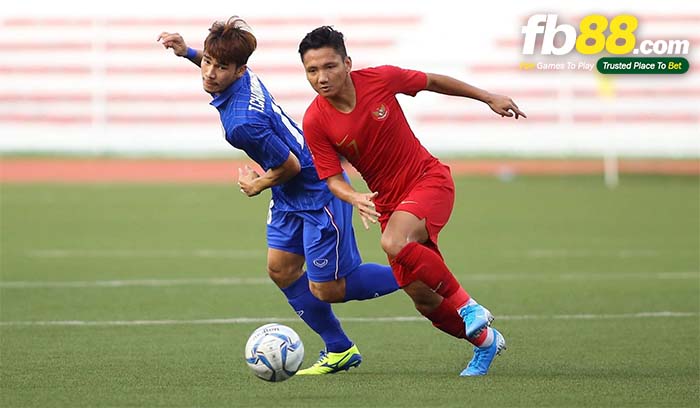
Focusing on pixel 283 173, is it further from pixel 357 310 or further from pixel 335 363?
pixel 357 310

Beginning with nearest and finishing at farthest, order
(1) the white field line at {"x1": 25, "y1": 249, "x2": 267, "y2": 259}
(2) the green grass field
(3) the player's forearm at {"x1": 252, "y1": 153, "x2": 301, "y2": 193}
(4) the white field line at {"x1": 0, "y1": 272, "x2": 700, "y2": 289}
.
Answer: (2) the green grass field, (3) the player's forearm at {"x1": 252, "y1": 153, "x2": 301, "y2": 193}, (4) the white field line at {"x1": 0, "y1": 272, "x2": 700, "y2": 289}, (1) the white field line at {"x1": 25, "y1": 249, "x2": 267, "y2": 259}

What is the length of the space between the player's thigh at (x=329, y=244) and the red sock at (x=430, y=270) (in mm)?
659

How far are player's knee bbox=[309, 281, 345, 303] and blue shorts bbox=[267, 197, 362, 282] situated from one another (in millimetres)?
35

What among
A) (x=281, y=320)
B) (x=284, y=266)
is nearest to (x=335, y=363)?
(x=284, y=266)

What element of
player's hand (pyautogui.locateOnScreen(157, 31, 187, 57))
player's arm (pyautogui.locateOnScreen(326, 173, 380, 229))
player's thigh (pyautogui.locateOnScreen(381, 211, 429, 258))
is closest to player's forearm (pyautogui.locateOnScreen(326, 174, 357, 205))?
player's arm (pyautogui.locateOnScreen(326, 173, 380, 229))

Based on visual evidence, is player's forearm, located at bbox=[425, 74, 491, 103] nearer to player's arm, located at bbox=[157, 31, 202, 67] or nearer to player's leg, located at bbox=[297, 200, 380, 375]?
player's leg, located at bbox=[297, 200, 380, 375]

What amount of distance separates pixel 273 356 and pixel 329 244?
3.15 ft

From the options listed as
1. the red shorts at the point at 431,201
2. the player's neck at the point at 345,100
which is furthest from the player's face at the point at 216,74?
the red shorts at the point at 431,201

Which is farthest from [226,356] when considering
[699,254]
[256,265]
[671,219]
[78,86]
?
[78,86]

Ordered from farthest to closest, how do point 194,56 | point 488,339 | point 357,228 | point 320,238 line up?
1. point 357,228
2. point 194,56
3. point 320,238
4. point 488,339

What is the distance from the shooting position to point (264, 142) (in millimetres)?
7562

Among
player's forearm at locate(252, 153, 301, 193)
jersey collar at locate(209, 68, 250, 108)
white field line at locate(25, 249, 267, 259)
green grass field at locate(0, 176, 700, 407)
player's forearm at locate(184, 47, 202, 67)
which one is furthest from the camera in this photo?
white field line at locate(25, 249, 267, 259)

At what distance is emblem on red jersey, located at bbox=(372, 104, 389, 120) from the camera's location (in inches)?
292

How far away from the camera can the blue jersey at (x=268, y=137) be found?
24.8 ft
